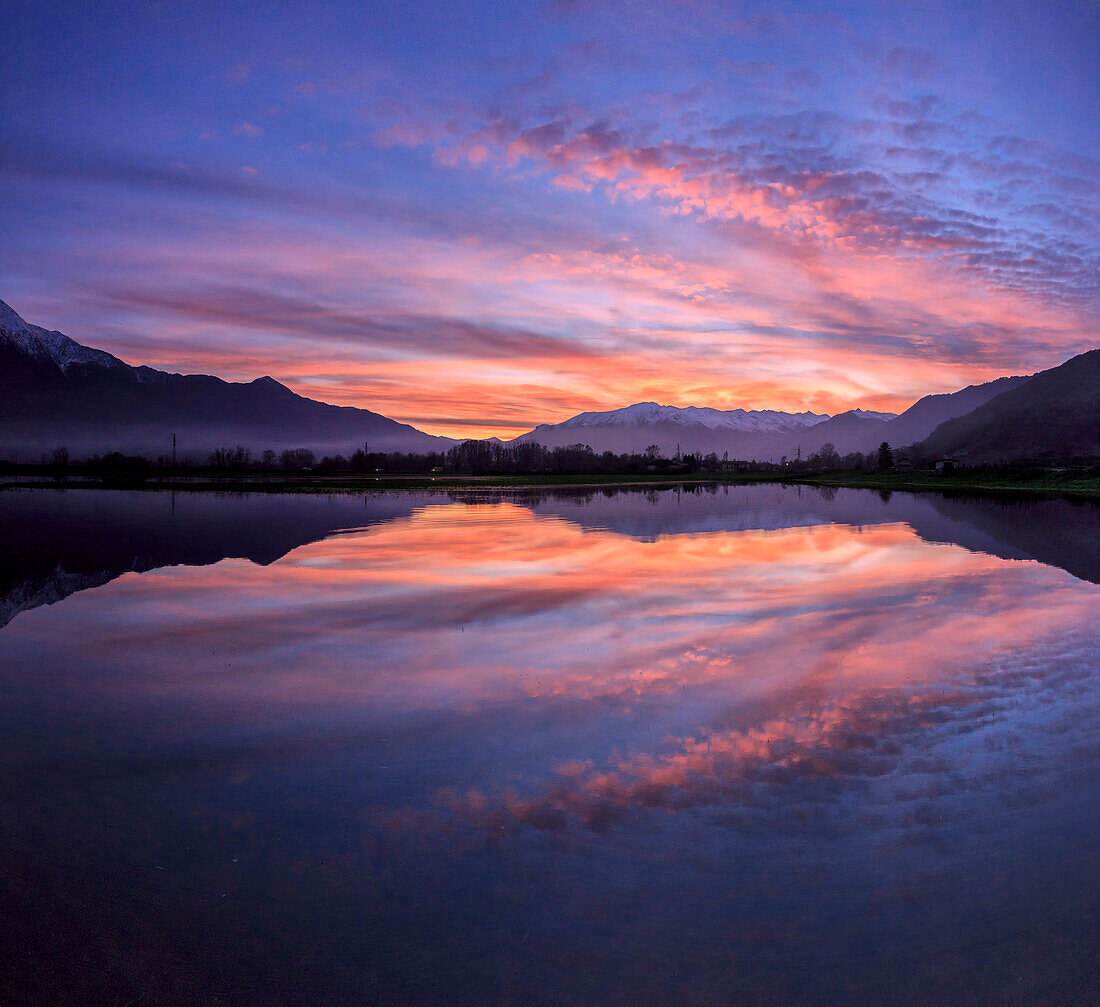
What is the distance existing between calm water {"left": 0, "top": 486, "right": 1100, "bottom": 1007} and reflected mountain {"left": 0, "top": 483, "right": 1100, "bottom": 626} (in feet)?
21.5

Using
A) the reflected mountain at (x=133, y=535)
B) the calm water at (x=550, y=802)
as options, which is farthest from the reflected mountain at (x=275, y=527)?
the calm water at (x=550, y=802)

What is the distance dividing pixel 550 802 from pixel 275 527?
31.6 m

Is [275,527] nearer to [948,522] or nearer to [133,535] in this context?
[133,535]

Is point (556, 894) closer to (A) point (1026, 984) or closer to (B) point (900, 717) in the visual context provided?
(A) point (1026, 984)

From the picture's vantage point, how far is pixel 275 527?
35.0 metres

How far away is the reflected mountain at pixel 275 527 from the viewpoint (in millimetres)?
22328

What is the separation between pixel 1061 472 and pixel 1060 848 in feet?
346

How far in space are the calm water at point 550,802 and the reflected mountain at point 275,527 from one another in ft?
21.5

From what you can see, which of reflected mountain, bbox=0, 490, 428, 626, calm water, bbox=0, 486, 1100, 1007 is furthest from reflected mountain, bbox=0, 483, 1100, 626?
calm water, bbox=0, 486, 1100, 1007

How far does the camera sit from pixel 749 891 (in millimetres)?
5578

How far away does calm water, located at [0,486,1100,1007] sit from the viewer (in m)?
4.86

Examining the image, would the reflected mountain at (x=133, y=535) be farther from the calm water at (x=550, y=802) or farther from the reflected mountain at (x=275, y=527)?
the calm water at (x=550, y=802)

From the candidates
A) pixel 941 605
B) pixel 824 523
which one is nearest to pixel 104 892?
pixel 941 605

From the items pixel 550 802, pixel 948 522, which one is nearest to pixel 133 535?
pixel 550 802
